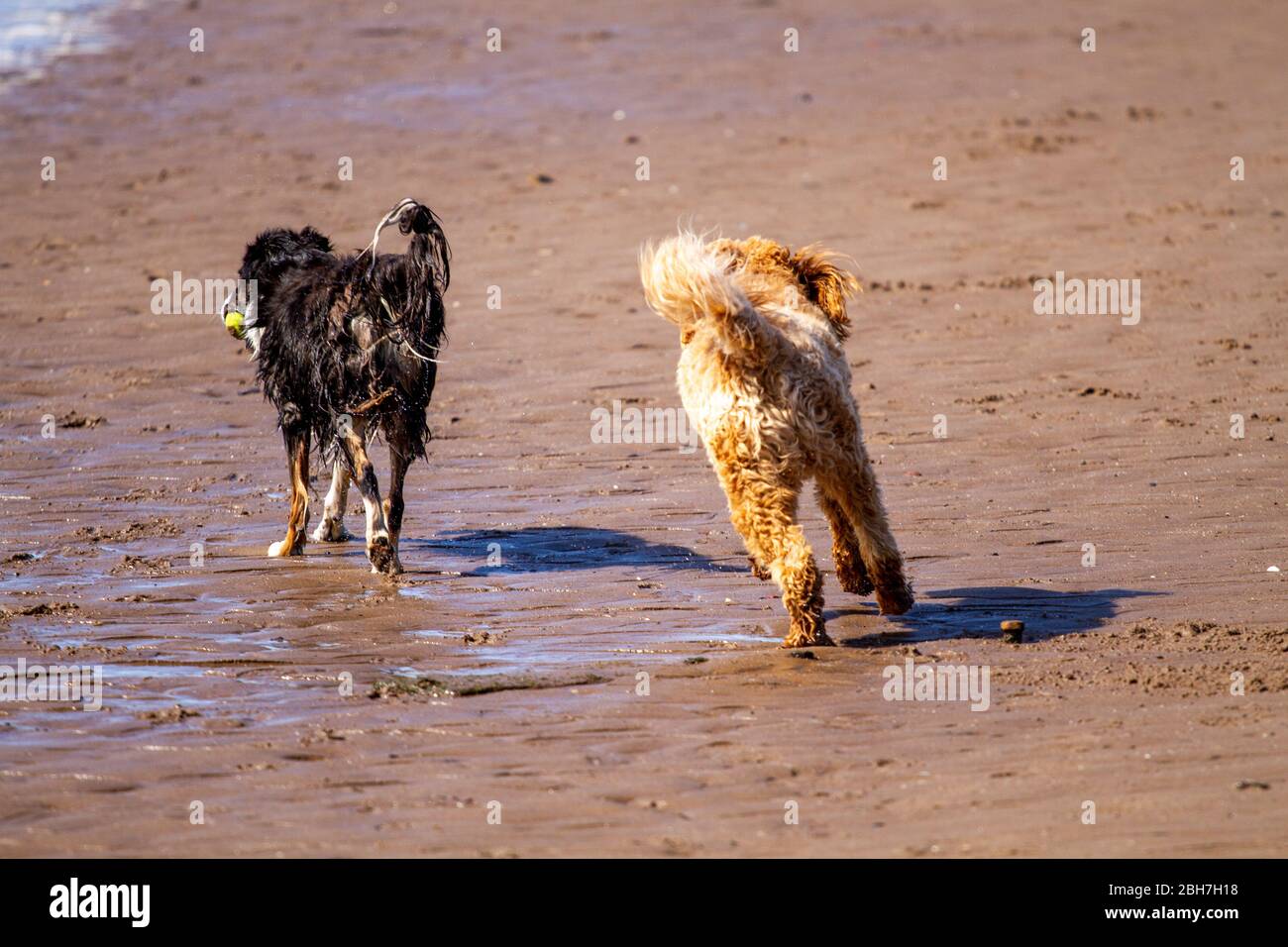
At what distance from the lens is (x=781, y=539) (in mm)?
6676

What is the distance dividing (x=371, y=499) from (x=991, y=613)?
3032 mm

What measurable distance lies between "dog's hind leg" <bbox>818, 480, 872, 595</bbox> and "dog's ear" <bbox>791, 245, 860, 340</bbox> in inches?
32.6

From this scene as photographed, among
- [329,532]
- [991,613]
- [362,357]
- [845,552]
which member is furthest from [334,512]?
[991,613]

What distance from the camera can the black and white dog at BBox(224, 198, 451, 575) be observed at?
7781mm

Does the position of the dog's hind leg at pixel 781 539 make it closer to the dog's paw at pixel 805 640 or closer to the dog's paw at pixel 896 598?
the dog's paw at pixel 805 640

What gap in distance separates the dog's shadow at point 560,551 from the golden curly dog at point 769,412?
1238 mm

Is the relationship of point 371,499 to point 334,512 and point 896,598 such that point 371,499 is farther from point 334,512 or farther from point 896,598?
point 896,598

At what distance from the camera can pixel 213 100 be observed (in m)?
19.7

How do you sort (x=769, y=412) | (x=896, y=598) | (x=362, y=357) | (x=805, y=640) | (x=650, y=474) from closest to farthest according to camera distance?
(x=769, y=412), (x=805, y=640), (x=896, y=598), (x=362, y=357), (x=650, y=474)

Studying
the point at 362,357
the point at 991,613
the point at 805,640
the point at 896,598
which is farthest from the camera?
the point at 362,357

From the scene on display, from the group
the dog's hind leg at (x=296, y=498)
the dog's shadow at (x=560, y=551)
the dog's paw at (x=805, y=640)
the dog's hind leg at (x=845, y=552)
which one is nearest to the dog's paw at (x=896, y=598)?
the dog's hind leg at (x=845, y=552)

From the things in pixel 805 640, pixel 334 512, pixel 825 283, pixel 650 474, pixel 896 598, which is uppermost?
pixel 825 283

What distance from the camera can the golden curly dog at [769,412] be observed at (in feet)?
21.8
